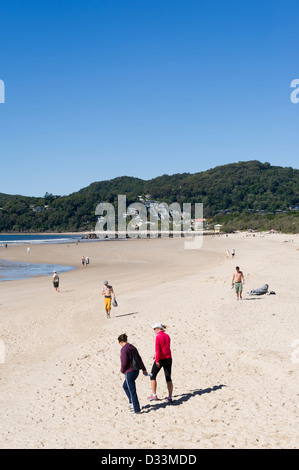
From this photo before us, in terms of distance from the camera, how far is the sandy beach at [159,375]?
6.79m

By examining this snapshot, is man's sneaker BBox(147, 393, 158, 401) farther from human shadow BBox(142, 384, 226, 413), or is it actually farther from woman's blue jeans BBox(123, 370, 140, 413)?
woman's blue jeans BBox(123, 370, 140, 413)

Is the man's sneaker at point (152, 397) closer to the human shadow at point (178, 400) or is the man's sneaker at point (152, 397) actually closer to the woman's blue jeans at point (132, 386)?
the human shadow at point (178, 400)

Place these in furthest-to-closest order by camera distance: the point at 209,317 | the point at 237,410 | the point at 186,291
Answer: the point at 186,291 < the point at 209,317 < the point at 237,410

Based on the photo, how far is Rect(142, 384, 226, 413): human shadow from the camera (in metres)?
7.93

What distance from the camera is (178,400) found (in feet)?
27.0

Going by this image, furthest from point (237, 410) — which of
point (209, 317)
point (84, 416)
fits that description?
point (209, 317)

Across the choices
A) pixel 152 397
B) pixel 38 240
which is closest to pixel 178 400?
pixel 152 397

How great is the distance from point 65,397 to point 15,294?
15.4 meters

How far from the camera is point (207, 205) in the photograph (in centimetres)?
19762

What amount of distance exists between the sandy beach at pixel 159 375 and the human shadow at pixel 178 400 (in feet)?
0.07

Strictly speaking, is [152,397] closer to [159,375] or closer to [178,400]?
[178,400]

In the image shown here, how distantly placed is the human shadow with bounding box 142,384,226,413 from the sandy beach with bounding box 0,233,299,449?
0.02m
